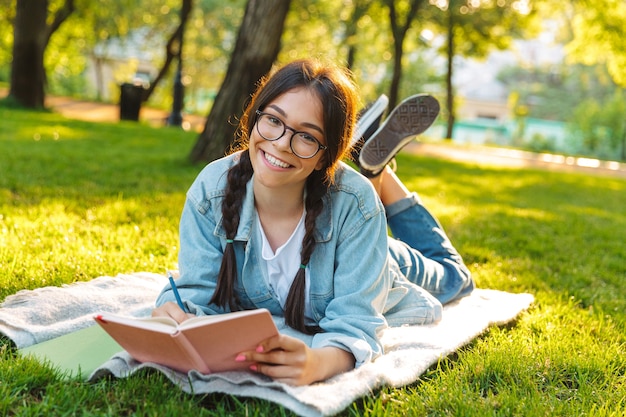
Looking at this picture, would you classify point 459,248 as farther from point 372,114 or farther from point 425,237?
point 372,114

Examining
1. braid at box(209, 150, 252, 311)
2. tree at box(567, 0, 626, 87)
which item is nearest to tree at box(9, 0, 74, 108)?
braid at box(209, 150, 252, 311)

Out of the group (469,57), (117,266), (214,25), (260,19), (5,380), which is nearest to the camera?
(5,380)

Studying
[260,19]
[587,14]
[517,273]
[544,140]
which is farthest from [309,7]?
[517,273]

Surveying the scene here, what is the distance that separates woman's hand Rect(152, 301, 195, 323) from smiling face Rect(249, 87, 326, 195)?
Answer: 0.54 m

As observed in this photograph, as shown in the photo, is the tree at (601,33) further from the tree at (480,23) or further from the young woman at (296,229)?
the young woman at (296,229)

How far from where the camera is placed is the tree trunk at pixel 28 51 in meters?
12.8

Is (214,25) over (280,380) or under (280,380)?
over

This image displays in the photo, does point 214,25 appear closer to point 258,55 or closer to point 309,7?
point 309,7

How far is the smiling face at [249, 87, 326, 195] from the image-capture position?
2.31m

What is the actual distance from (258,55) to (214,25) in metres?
25.6

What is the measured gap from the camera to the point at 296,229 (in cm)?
259

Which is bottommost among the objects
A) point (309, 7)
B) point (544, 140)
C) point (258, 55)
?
point (544, 140)

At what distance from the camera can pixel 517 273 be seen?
172 inches

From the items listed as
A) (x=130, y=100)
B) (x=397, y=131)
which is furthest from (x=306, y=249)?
(x=130, y=100)
